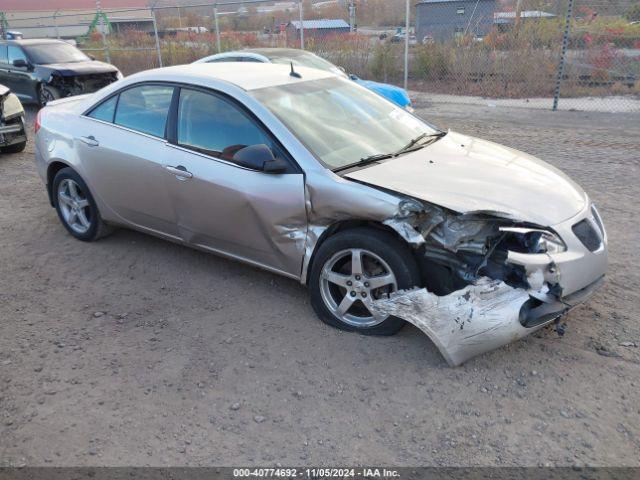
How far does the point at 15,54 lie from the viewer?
13.2 metres

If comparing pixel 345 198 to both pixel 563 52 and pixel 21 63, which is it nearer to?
pixel 563 52

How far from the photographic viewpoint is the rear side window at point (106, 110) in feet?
16.1

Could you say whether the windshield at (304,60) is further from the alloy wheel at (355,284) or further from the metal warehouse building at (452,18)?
the alloy wheel at (355,284)

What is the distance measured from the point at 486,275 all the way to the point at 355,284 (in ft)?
2.70

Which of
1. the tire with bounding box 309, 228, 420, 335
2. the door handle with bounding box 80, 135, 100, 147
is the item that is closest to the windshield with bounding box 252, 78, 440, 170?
the tire with bounding box 309, 228, 420, 335

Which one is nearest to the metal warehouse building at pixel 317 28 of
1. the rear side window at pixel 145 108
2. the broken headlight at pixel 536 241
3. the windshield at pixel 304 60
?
the windshield at pixel 304 60

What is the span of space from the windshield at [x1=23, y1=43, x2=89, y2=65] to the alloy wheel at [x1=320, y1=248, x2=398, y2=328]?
11972mm

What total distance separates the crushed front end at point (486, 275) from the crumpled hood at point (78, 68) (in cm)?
1152

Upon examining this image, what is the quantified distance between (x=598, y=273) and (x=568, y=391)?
2.63ft

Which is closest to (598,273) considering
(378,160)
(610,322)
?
(610,322)

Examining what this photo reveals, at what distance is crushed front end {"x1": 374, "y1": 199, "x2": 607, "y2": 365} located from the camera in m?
3.24

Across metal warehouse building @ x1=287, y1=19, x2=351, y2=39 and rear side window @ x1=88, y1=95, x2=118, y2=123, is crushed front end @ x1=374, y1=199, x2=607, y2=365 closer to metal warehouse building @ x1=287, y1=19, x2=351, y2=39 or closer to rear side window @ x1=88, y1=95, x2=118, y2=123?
rear side window @ x1=88, y1=95, x2=118, y2=123

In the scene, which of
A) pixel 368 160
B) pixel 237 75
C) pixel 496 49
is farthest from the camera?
pixel 496 49

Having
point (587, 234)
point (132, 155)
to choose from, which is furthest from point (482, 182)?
point (132, 155)
